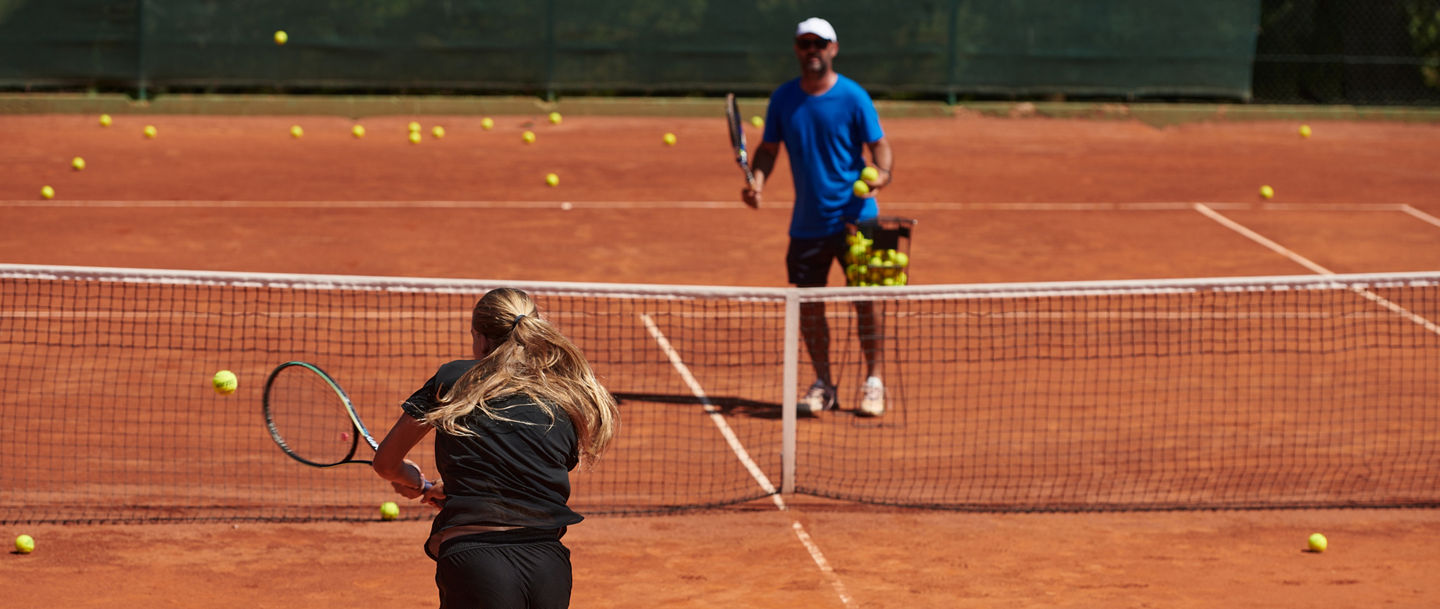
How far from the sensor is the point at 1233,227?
1443 centimetres

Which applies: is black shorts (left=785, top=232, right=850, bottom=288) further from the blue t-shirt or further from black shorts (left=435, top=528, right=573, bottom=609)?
black shorts (left=435, top=528, right=573, bottom=609)

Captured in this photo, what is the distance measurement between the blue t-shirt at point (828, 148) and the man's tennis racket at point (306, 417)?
3615 millimetres

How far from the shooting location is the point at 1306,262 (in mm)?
13039

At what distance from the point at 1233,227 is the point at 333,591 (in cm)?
1053

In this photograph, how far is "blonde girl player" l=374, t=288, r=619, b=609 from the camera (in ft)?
12.9

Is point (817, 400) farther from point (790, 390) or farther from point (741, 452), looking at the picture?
point (790, 390)

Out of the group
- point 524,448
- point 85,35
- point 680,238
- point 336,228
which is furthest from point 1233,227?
point 85,35

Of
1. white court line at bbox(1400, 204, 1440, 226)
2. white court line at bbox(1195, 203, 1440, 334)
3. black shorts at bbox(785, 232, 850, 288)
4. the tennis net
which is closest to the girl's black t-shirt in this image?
the tennis net

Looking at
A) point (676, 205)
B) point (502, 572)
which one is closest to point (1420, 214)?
point (676, 205)

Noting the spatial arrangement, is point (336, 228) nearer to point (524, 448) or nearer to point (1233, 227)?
point (1233, 227)

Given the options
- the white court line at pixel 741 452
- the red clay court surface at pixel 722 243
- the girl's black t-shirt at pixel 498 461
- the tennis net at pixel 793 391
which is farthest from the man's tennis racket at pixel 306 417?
the white court line at pixel 741 452

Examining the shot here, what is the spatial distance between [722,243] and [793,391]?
610 cm

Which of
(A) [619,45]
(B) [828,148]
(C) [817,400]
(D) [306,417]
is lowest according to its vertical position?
(C) [817,400]

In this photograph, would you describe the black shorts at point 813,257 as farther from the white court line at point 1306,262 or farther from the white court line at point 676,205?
the white court line at point 676,205
